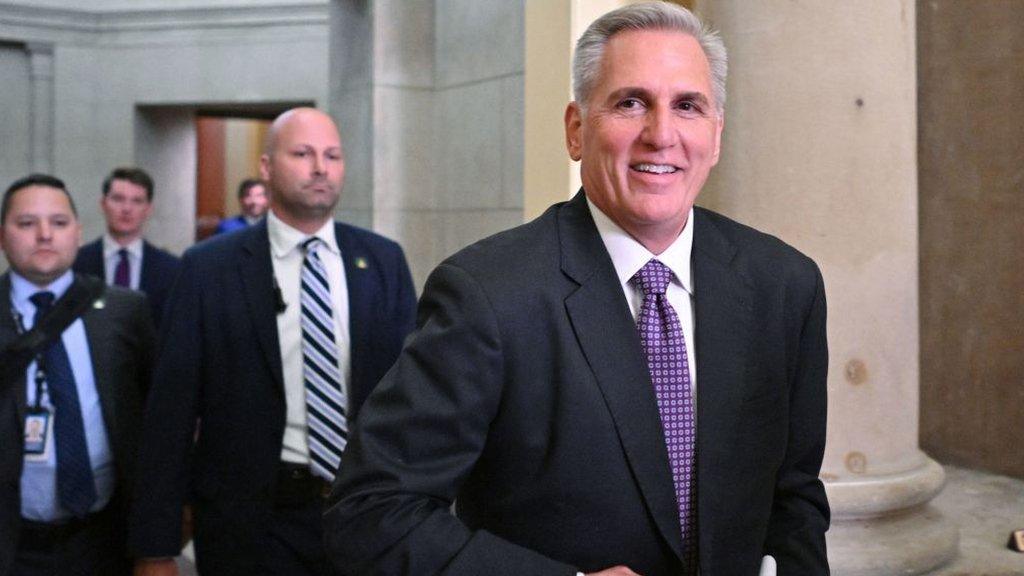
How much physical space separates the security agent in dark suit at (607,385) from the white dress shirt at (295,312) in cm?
150

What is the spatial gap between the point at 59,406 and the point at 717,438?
2.47 m

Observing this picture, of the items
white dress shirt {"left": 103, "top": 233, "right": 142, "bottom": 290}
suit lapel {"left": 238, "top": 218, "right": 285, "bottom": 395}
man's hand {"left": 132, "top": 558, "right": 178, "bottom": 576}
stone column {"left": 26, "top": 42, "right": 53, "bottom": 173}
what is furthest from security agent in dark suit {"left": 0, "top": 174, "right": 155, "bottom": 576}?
stone column {"left": 26, "top": 42, "right": 53, "bottom": 173}

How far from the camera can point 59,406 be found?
3555mm

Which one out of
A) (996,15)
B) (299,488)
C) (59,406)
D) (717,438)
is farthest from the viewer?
(996,15)

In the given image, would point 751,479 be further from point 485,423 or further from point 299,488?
point 299,488

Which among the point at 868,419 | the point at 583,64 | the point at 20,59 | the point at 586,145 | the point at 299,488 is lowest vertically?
the point at 299,488

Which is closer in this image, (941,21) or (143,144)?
(941,21)

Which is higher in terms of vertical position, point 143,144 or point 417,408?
point 143,144

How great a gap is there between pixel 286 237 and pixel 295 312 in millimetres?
237

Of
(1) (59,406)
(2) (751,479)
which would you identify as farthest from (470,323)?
(1) (59,406)

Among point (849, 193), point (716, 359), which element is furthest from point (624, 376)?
point (849, 193)

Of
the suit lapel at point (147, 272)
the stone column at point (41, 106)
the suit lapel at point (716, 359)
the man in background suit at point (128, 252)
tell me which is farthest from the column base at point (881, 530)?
the stone column at point (41, 106)

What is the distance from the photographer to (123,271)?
19.3 ft

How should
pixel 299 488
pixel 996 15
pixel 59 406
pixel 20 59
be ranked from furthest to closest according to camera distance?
1. pixel 20 59
2. pixel 996 15
3. pixel 59 406
4. pixel 299 488
